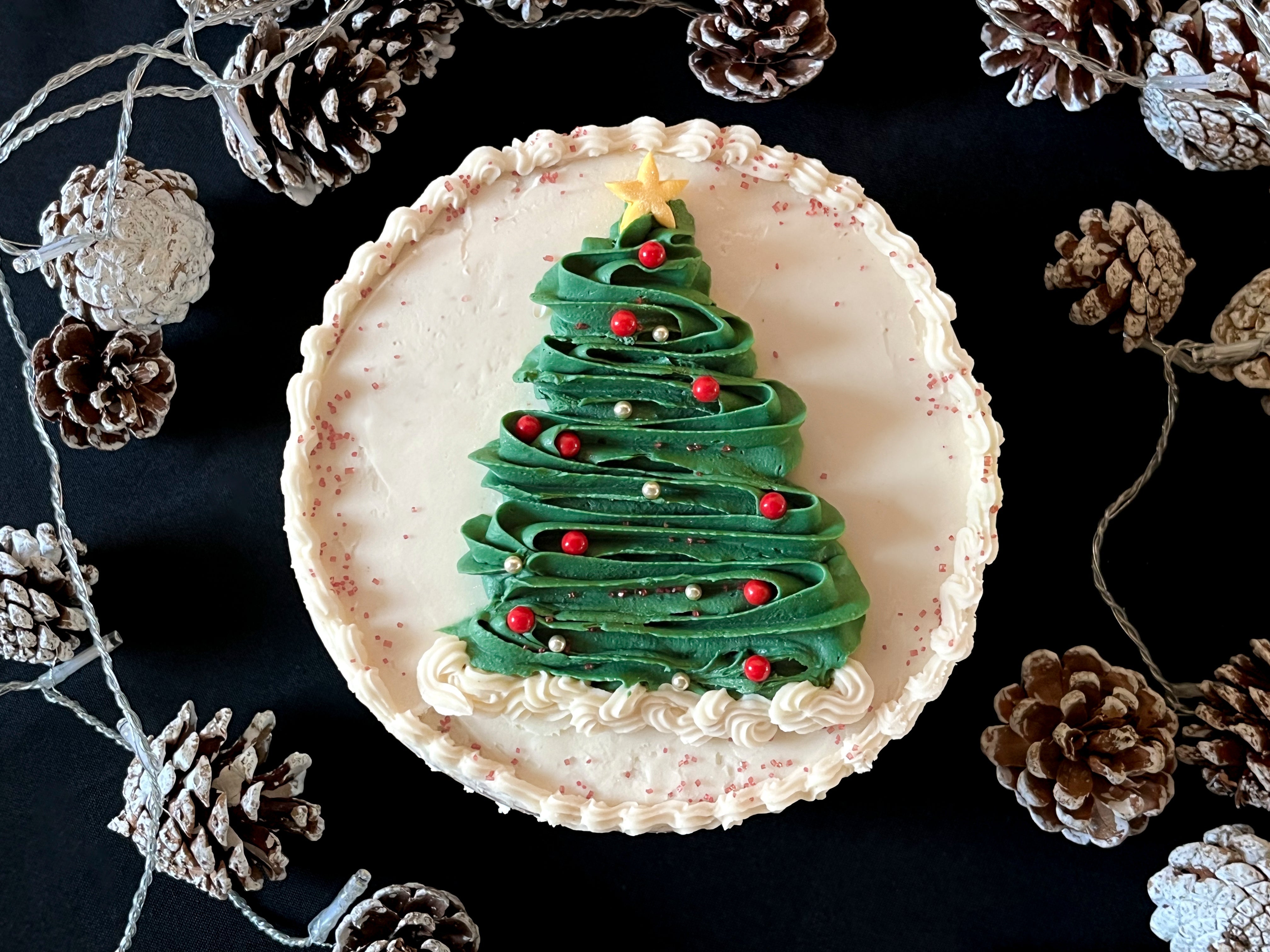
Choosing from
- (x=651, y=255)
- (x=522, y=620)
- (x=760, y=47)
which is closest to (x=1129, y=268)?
(x=760, y=47)

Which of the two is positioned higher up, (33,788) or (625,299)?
(625,299)

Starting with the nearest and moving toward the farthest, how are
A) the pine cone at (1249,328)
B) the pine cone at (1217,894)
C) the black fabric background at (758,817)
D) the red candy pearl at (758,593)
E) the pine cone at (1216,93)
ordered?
the red candy pearl at (758,593) → the pine cone at (1217,894) → the pine cone at (1216,93) → the pine cone at (1249,328) → the black fabric background at (758,817)

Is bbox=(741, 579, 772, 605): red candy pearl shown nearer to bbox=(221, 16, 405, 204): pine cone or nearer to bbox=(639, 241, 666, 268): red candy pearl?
bbox=(639, 241, 666, 268): red candy pearl

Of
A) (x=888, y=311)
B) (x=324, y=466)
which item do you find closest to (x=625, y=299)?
(x=888, y=311)

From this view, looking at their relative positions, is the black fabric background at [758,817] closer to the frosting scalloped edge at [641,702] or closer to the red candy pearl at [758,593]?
the frosting scalloped edge at [641,702]

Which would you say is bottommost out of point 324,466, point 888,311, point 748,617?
point 748,617

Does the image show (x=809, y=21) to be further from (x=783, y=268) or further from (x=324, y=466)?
(x=324, y=466)

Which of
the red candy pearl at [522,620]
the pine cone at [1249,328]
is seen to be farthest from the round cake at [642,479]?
the pine cone at [1249,328]

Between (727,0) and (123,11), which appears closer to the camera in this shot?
(727,0)
